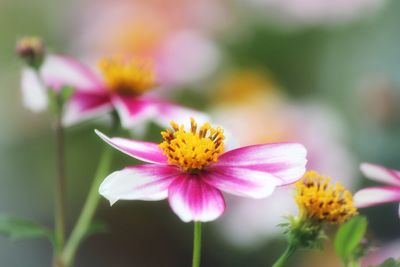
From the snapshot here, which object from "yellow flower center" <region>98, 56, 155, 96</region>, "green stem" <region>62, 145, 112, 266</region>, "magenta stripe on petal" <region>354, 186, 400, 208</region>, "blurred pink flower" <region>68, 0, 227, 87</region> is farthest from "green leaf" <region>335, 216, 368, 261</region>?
"blurred pink flower" <region>68, 0, 227, 87</region>

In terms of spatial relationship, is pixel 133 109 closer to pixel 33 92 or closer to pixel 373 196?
pixel 33 92

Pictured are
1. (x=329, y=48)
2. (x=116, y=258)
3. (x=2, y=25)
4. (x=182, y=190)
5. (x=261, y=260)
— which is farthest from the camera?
(x=2, y=25)

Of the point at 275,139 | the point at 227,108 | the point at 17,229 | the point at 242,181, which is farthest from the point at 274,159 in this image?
the point at 227,108

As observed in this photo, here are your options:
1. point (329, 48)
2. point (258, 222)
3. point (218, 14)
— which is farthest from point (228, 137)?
point (329, 48)

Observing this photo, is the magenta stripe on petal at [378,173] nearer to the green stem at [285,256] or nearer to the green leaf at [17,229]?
the green stem at [285,256]

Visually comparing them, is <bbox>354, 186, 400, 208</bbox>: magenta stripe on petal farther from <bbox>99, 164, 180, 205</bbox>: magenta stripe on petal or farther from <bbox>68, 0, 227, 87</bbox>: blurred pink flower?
<bbox>68, 0, 227, 87</bbox>: blurred pink flower

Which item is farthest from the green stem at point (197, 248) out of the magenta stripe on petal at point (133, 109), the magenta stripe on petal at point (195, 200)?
the magenta stripe on petal at point (133, 109)

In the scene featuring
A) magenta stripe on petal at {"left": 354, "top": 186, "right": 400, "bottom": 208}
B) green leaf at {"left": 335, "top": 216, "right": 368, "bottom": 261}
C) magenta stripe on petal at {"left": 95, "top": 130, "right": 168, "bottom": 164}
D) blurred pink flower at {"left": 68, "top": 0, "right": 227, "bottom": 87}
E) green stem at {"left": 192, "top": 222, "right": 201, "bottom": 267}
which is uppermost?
blurred pink flower at {"left": 68, "top": 0, "right": 227, "bottom": 87}

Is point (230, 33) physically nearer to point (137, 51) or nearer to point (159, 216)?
point (137, 51)
